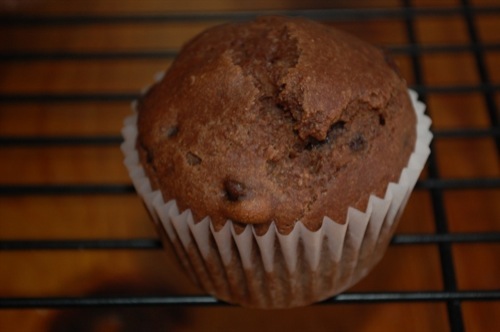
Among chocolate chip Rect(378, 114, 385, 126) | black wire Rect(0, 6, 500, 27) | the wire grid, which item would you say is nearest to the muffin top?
chocolate chip Rect(378, 114, 385, 126)

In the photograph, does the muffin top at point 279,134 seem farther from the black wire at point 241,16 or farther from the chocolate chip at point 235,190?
the black wire at point 241,16

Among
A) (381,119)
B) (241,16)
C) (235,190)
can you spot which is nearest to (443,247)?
(381,119)

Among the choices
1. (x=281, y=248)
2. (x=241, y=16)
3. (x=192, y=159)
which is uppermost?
(x=241, y=16)

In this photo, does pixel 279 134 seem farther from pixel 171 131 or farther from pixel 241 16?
pixel 241 16

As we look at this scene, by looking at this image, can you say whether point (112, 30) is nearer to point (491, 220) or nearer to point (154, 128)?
point (154, 128)

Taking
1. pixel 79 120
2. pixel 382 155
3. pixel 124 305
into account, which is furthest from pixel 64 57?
pixel 382 155

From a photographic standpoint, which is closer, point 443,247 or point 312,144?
point 312,144

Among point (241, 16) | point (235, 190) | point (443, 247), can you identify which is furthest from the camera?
point (241, 16)

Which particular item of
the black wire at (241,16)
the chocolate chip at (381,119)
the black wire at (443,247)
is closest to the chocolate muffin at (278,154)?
the chocolate chip at (381,119)
